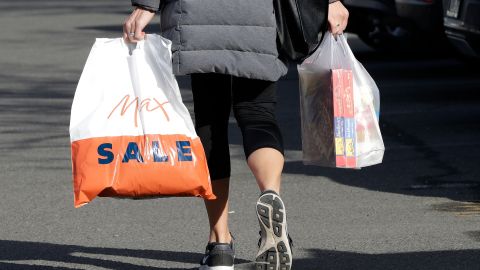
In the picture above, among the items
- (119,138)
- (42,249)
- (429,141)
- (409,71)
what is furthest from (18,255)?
(409,71)

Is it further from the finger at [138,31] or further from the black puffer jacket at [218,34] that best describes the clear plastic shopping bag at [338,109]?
the finger at [138,31]

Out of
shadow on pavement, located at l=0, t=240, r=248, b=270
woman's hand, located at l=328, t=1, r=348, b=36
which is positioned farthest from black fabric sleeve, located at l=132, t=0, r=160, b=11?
shadow on pavement, located at l=0, t=240, r=248, b=270

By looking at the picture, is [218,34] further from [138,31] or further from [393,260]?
[393,260]

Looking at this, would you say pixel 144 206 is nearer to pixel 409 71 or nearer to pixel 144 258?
pixel 144 258

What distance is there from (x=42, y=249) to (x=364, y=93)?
1.56 m

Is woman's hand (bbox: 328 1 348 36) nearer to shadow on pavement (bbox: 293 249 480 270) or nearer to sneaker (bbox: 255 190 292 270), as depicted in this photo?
sneaker (bbox: 255 190 292 270)

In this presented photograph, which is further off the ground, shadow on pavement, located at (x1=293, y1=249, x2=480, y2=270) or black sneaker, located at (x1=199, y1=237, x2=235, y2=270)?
black sneaker, located at (x1=199, y1=237, x2=235, y2=270)

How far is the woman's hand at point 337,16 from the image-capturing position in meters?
4.77

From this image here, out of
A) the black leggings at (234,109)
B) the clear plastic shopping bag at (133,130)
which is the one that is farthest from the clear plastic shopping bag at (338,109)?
the clear plastic shopping bag at (133,130)

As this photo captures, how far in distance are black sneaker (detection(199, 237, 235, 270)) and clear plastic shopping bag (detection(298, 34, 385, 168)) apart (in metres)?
0.52

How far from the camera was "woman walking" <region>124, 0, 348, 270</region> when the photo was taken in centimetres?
450

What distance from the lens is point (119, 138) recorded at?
14.9 ft

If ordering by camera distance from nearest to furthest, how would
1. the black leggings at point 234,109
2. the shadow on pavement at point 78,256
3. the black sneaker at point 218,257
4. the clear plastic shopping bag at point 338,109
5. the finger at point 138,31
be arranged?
1. the finger at point 138,31
2. the black leggings at point 234,109
3. the black sneaker at point 218,257
4. the clear plastic shopping bag at point 338,109
5. the shadow on pavement at point 78,256

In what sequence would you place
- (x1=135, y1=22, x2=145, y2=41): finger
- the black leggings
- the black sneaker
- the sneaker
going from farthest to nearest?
the black sneaker, the black leggings, (x1=135, y1=22, x2=145, y2=41): finger, the sneaker
